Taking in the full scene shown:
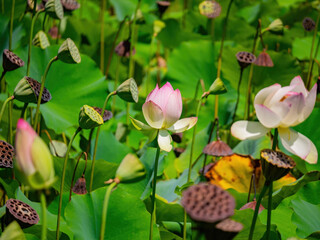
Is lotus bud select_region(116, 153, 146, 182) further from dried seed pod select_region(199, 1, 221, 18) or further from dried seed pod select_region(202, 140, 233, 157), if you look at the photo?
dried seed pod select_region(199, 1, 221, 18)

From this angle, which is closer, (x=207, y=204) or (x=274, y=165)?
(x=207, y=204)

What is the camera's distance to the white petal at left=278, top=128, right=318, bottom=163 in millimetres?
775

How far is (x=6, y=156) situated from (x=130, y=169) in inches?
13.8

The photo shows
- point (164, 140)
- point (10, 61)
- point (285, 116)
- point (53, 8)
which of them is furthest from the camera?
point (53, 8)

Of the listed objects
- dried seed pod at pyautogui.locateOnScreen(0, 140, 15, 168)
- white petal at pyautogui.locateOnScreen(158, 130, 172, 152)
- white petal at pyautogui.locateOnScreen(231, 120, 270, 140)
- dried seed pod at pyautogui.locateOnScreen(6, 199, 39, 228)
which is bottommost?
dried seed pod at pyautogui.locateOnScreen(6, 199, 39, 228)

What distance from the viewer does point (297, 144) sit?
783 mm

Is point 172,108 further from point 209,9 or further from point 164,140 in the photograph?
point 209,9

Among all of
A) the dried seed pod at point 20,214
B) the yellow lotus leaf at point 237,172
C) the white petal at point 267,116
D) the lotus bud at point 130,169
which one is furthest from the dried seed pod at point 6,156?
the yellow lotus leaf at point 237,172

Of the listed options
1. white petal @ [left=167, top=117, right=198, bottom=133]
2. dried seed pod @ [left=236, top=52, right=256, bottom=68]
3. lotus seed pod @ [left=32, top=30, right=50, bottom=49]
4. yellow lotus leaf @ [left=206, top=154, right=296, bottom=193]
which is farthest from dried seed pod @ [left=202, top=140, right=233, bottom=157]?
lotus seed pod @ [left=32, top=30, right=50, bottom=49]

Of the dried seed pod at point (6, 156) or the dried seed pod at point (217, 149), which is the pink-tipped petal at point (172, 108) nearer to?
the dried seed pod at point (6, 156)

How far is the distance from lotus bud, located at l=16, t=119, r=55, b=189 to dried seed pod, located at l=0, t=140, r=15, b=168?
0.39 meters

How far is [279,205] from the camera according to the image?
109 cm

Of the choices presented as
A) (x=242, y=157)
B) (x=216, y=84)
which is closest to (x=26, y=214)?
(x=216, y=84)

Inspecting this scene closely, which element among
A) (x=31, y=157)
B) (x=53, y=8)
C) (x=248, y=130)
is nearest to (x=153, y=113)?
(x=248, y=130)
